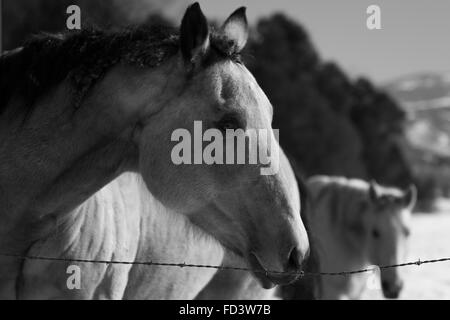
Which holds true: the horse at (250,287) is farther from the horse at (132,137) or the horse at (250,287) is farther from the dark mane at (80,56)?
the dark mane at (80,56)

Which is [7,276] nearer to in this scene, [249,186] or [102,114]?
[102,114]

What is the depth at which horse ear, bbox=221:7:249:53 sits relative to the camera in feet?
10.6

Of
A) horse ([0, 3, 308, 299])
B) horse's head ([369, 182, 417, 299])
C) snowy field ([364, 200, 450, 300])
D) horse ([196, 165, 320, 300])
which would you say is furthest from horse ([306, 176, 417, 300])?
horse ([0, 3, 308, 299])

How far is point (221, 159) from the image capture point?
299 cm

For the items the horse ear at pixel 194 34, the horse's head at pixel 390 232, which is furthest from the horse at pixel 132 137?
the horse's head at pixel 390 232

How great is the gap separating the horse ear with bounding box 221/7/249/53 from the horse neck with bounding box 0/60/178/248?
0.40m

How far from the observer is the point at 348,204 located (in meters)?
8.04

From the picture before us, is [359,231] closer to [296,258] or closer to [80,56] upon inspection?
[296,258]

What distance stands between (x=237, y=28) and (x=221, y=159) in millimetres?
726

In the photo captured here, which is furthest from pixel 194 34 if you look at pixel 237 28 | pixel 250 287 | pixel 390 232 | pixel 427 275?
pixel 427 275

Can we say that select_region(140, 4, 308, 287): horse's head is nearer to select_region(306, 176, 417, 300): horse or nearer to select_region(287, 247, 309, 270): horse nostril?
select_region(287, 247, 309, 270): horse nostril

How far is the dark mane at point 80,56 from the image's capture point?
10.3ft

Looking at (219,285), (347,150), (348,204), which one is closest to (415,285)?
(348,204)
